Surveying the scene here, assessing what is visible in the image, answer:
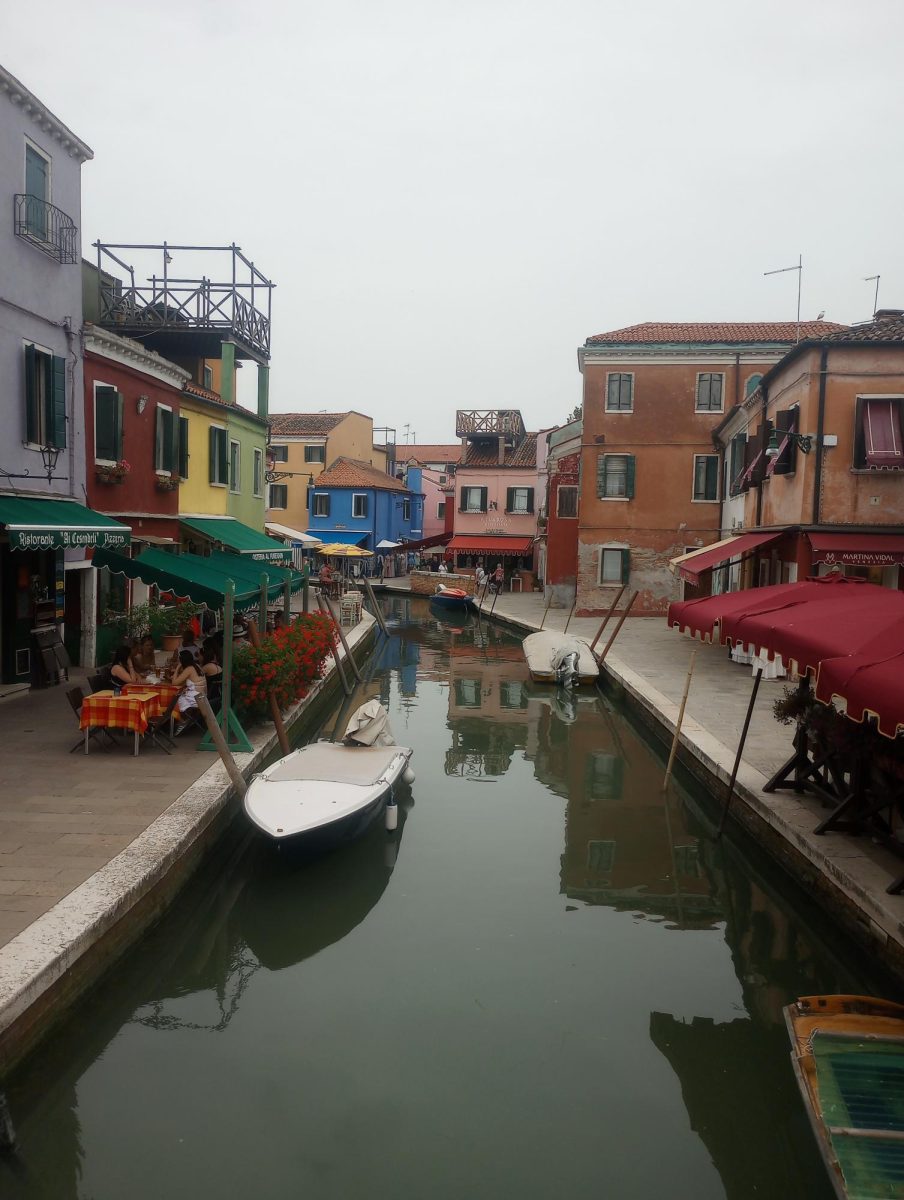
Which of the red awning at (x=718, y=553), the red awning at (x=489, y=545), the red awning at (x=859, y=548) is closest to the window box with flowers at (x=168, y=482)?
the red awning at (x=718, y=553)

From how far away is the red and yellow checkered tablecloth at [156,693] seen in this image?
35.4 feet

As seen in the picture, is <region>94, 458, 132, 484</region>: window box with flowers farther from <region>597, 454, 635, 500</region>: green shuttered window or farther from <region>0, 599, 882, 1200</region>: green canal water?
<region>597, 454, 635, 500</region>: green shuttered window

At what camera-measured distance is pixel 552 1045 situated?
21.1 feet

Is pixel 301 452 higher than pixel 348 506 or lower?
higher

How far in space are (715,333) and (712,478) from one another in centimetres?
438

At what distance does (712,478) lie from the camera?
97.3ft

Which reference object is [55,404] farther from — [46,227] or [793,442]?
[793,442]

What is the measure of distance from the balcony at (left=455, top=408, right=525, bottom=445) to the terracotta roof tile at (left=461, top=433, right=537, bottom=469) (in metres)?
0.57

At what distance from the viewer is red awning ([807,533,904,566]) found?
16547 millimetres

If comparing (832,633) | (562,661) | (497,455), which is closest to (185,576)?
(832,633)

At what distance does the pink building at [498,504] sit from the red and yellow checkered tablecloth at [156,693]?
3535 centimetres

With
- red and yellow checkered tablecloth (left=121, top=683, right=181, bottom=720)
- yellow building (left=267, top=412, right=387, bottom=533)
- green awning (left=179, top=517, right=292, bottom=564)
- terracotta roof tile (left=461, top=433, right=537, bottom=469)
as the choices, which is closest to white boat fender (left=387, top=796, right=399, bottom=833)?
red and yellow checkered tablecloth (left=121, top=683, right=181, bottom=720)

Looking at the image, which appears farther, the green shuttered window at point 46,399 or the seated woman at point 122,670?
the green shuttered window at point 46,399

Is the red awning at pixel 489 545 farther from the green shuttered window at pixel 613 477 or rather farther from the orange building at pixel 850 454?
the orange building at pixel 850 454
